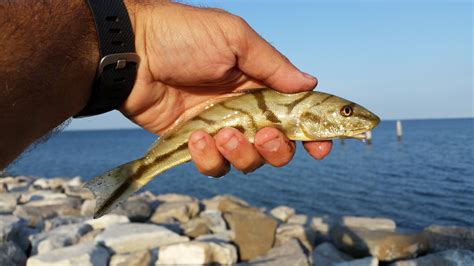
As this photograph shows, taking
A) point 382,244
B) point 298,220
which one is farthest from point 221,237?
point 298,220

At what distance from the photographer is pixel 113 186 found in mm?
4555

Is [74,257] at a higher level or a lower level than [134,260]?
higher

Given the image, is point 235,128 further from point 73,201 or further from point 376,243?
point 73,201

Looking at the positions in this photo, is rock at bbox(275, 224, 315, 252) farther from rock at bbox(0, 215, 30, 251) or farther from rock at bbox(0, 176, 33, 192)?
rock at bbox(0, 176, 33, 192)

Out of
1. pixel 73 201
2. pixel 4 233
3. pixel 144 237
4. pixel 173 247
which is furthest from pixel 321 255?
pixel 73 201

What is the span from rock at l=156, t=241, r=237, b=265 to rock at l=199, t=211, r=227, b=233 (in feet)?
11.0

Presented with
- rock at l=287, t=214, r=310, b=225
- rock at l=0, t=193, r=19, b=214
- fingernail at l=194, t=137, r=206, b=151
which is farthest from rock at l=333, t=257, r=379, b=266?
rock at l=0, t=193, r=19, b=214

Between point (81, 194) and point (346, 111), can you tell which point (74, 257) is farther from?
point (81, 194)

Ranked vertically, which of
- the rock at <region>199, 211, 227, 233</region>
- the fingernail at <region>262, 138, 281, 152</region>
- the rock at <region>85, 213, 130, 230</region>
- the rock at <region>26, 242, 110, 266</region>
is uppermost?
the fingernail at <region>262, 138, 281, 152</region>

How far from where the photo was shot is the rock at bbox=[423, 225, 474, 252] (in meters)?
11.0

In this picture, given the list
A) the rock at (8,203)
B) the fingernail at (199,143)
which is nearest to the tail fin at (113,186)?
the fingernail at (199,143)

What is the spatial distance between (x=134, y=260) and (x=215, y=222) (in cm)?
501

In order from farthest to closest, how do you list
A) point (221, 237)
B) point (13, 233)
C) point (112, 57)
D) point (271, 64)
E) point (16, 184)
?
1. point (16, 184)
2. point (221, 237)
3. point (13, 233)
4. point (271, 64)
5. point (112, 57)

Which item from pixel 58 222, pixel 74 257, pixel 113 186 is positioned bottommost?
pixel 58 222
